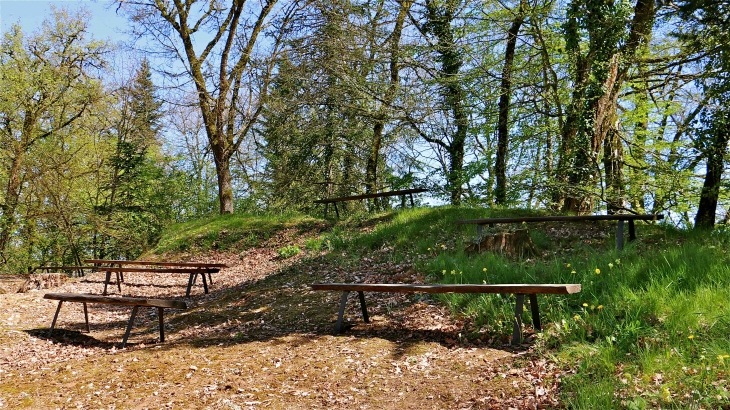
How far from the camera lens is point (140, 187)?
63.8 ft

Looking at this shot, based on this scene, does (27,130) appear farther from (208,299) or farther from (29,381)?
(29,381)

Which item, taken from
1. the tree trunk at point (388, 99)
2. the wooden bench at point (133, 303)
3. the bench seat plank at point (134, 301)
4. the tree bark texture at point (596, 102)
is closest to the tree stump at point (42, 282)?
the wooden bench at point (133, 303)

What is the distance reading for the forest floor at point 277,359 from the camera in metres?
4.10

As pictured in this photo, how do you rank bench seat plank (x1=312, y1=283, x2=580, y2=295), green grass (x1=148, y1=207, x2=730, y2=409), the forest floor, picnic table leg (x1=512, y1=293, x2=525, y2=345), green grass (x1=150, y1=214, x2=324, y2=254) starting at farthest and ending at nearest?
green grass (x1=150, y1=214, x2=324, y2=254), picnic table leg (x1=512, y1=293, x2=525, y2=345), bench seat plank (x1=312, y1=283, x2=580, y2=295), the forest floor, green grass (x1=148, y1=207, x2=730, y2=409)

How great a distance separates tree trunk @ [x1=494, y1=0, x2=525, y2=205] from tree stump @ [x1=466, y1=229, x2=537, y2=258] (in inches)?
180

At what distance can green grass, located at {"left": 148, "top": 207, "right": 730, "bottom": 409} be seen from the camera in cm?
340

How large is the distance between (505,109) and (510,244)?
16.1ft

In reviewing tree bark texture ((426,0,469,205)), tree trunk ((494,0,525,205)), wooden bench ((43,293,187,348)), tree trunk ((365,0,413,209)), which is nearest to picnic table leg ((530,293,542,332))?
wooden bench ((43,293,187,348))

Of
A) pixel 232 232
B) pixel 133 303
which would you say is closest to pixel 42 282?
pixel 232 232

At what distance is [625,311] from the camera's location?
4496mm

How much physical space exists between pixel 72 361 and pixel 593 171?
29.4 ft

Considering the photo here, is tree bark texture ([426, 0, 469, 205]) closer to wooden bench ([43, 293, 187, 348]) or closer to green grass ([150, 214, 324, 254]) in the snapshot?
green grass ([150, 214, 324, 254])

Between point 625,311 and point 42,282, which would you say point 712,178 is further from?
point 42,282

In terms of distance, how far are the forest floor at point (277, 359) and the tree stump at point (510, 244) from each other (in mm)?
1254
